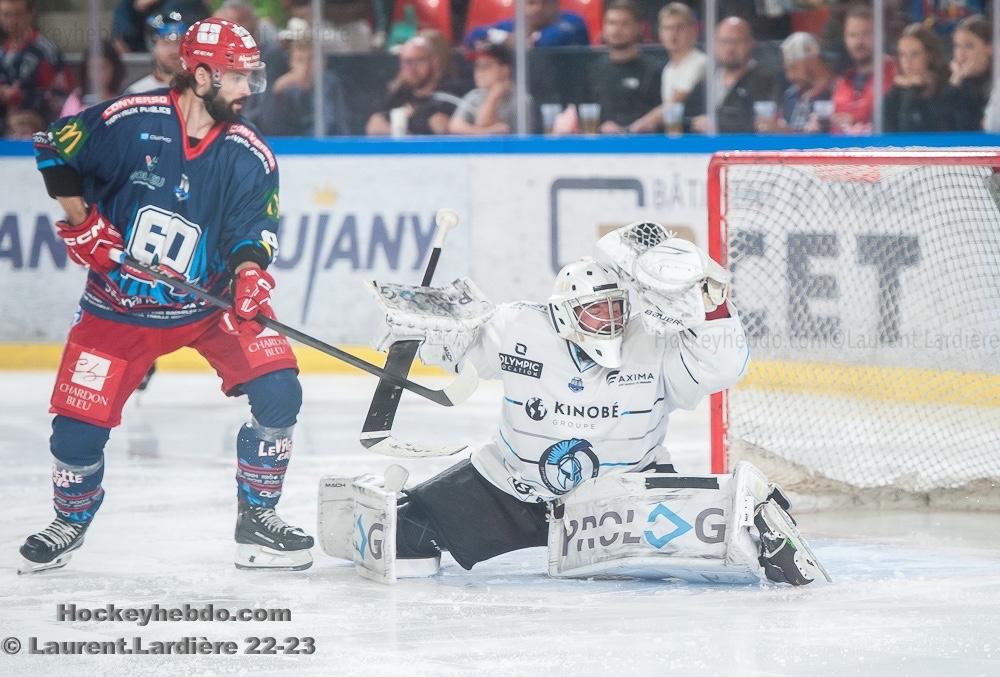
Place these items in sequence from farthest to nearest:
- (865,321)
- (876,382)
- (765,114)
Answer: (765,114)
(865,321)
(876,382)

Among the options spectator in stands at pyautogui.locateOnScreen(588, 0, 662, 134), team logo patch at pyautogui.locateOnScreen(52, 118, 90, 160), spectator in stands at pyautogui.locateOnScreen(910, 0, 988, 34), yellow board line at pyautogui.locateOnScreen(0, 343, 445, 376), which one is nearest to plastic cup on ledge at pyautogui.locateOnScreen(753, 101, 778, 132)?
spectator in stands at pyautogui.locateOnScreen(588, 0, 662, 134)

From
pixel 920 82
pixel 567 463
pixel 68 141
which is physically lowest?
pixel 567 463

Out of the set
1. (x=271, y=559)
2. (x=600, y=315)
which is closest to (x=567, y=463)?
(x=600, y=315)

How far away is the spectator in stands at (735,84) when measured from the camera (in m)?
7.03

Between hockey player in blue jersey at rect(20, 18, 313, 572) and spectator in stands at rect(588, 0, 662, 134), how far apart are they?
3.22 metres

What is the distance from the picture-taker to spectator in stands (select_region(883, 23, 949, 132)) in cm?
678

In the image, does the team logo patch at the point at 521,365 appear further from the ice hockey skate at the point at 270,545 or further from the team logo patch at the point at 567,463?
the ice hockey skate at the point at 270,545

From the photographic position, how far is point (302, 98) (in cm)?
751

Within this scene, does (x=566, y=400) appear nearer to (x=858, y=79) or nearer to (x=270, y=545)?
(x=270, y=545)

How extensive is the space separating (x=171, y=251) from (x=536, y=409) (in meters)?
0.96

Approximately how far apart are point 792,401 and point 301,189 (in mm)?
2945

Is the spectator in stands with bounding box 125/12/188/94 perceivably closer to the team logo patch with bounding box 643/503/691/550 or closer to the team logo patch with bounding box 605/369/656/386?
the team logo patch with bounding box 605/369/656/386

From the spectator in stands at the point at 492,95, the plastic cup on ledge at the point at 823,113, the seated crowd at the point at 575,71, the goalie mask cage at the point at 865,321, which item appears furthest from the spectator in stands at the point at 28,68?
the goalie mask cage at the point at 865,321

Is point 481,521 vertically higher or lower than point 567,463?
lower
